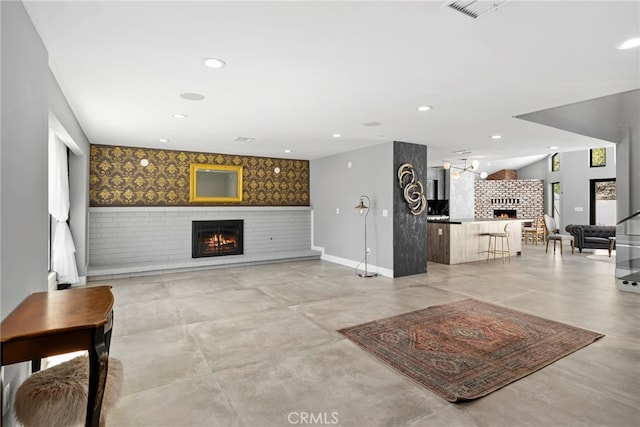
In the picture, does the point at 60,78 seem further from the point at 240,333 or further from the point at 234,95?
the point at 240,333

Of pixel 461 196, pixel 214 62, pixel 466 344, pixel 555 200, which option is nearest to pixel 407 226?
pixel 466 344

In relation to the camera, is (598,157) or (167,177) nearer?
(167,177)

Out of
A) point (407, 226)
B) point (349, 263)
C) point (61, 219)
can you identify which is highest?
point (61, 219)

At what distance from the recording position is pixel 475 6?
197 centimetres

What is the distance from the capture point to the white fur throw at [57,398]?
4.80 ft

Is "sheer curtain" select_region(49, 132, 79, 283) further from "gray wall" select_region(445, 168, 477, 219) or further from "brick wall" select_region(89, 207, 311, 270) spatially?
"gray wall" select_region(445, 168, 477, 219)

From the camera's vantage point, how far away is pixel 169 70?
9.50ft

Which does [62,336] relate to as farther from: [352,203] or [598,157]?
[598,157]

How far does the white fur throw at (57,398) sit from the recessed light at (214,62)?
7.37ft

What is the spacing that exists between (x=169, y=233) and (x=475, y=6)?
6.58 m

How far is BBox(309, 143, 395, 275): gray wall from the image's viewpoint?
6223 mm

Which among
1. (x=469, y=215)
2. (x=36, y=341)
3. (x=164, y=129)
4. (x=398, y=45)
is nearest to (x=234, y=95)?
(x=398, y=45)

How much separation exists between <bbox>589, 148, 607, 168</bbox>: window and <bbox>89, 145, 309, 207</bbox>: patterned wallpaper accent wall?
10210 millimetres

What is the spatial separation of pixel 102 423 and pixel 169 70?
2580mm
